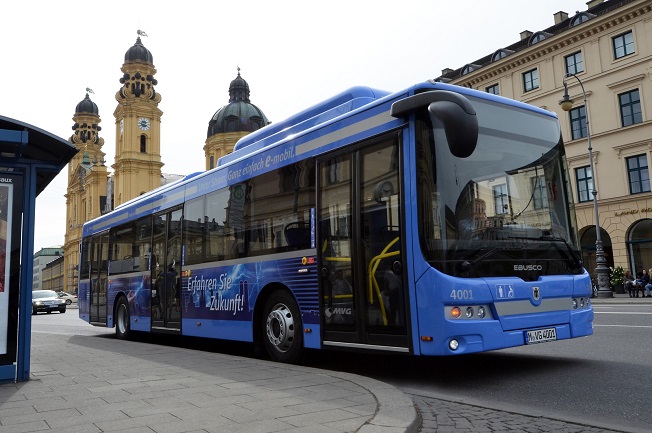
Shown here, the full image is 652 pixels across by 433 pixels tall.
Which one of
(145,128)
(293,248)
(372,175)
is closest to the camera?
(372,175)

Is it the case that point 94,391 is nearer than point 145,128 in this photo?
Yes

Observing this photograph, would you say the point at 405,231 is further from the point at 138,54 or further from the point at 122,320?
the point at 138,54

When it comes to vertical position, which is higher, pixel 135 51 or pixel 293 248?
pixel 135 51

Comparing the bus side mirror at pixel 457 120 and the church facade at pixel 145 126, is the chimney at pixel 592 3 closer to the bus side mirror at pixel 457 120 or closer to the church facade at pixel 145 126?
the bus side mirror at pixel 457 120

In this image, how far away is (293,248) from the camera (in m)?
8.18

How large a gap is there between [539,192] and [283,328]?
375 centimetres

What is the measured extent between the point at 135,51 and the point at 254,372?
84819 mm

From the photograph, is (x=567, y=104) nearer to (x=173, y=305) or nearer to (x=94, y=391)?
(x=173, y=305)

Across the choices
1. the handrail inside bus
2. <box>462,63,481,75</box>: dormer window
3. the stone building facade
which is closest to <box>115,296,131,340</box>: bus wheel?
the handrail inside bus

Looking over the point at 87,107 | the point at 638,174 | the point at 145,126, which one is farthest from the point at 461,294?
the point at 87,107

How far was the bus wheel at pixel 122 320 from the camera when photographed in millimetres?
13859

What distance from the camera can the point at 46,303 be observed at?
3666 centimetres

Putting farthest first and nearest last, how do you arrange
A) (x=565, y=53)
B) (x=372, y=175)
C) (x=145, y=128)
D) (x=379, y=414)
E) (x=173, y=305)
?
(x=145, y=128), (x=565, y=53), (x=173, y=305), (x=372, y=175), (x=379, y=414)

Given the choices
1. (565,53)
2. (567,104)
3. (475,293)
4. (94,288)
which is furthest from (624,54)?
(475,293)
